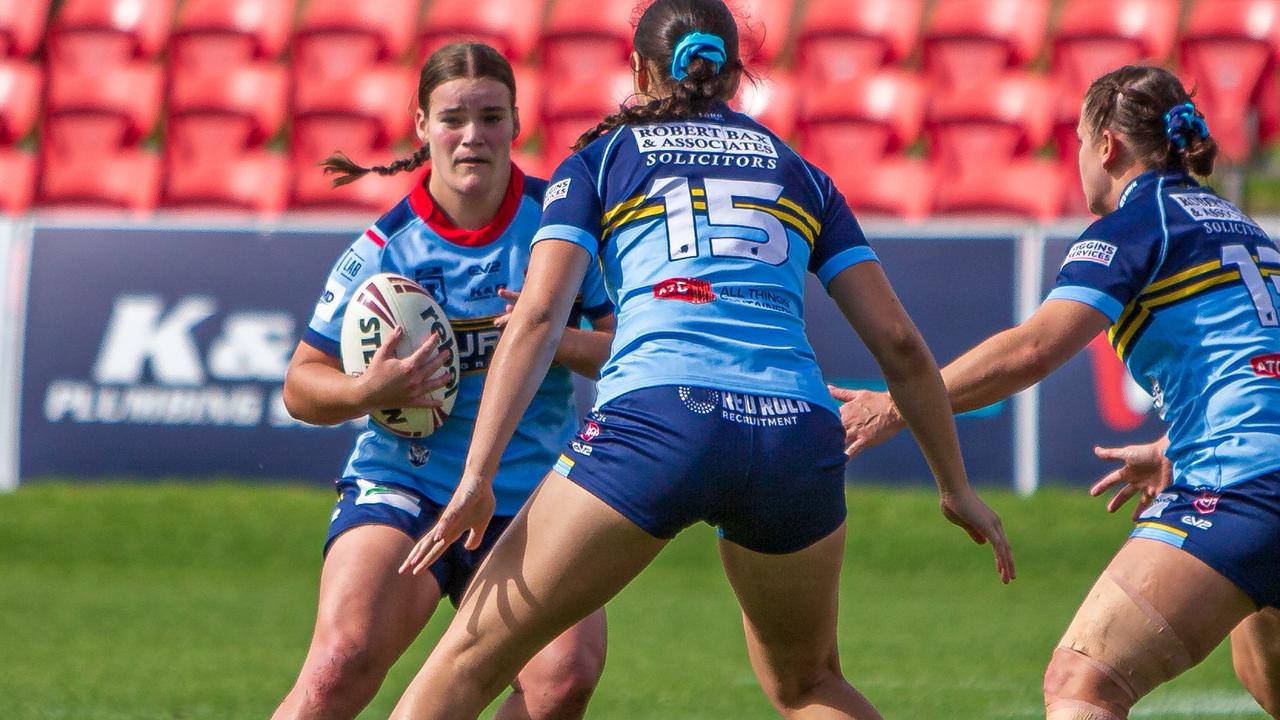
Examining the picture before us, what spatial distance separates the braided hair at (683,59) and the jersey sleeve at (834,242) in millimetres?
307

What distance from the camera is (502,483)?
4.54 m

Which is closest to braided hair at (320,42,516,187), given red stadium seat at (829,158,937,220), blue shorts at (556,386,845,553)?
blue shorts at (556,386,845,553)

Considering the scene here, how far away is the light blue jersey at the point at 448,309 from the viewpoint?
14.7 ft

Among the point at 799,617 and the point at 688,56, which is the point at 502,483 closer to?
the point at 799,617

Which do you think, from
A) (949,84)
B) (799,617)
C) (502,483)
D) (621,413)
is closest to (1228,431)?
(799,617)

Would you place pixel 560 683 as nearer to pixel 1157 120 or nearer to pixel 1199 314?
pixel 1199 314

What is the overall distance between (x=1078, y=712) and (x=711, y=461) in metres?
1.07

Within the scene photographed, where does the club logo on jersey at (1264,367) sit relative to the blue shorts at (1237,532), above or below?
above

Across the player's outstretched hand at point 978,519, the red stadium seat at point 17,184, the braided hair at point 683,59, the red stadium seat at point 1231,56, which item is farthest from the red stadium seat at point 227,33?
the player's outstretched hand at point 978,519

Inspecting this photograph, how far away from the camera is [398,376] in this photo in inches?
163

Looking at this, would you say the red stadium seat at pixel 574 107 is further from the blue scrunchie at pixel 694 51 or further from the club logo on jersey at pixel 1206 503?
the club logo on jersey at pixel 1206 503

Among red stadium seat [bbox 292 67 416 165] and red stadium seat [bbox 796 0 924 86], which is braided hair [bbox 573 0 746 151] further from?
red stadium seat [bbox 796 0 924 86]

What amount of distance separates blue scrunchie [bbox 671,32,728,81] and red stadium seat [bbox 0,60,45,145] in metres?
9.09

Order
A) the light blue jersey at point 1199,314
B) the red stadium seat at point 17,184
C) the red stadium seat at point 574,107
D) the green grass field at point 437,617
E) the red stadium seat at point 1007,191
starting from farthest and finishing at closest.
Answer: the red stadium seat at point 574,107
the red stadium seat at point 17,184
the red stadium seat at point 1007,191
the green grass field at point 437,617
the light blue jersey at point 1199,314
